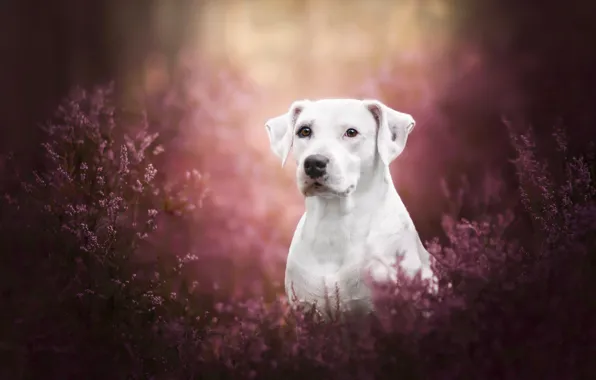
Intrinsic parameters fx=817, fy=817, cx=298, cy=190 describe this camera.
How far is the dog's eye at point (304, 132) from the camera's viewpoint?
3.21 metres

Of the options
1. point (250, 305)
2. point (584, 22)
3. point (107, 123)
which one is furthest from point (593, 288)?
point (107, 123)

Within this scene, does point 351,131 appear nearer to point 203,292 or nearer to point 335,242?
point 335,242

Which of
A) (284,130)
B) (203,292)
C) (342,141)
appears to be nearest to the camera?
(342,141)

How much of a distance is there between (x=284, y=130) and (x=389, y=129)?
1.44 feet

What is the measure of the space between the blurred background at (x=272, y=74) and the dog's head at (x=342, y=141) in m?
0.77

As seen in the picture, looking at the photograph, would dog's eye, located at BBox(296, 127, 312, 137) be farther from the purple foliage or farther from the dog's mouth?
the purple foliage

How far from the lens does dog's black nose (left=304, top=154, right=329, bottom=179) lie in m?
3.00

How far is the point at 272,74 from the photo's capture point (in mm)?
4121

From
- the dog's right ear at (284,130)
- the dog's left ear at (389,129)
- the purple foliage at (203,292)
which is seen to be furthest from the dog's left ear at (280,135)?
the purple foliage at (203,292)

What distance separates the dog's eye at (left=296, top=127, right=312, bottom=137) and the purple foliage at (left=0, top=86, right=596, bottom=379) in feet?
2.09

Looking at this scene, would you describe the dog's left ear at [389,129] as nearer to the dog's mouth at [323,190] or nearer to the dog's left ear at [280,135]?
the dog's mouth at [323,190]

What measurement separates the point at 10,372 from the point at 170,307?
0.70 m

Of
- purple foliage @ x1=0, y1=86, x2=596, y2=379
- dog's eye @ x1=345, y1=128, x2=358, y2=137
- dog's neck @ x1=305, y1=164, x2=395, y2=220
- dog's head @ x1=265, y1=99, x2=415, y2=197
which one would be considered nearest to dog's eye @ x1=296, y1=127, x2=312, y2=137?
dog's head @ x1=265, y1=99, x2=415, y2=197

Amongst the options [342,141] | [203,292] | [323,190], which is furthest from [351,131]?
[203,292]
